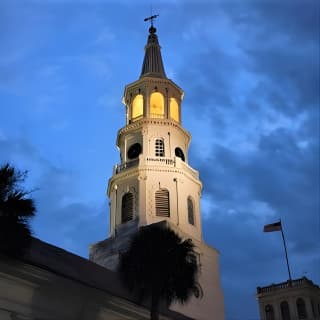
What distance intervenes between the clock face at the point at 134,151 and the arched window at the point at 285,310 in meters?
19.7

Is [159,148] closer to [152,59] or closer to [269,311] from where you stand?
[152,59]

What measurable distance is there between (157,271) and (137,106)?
98.9ft

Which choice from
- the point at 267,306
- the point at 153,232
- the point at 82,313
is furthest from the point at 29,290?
the point at 267,306

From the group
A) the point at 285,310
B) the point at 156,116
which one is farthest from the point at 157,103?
the point at 285,310

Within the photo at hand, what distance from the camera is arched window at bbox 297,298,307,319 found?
53.0m

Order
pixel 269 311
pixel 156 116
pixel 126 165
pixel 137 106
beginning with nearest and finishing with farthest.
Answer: pixel 126 165
pixel 156 116
pixel 137 106
pixel 269 311

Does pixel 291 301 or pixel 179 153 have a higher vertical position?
pixel 179 153

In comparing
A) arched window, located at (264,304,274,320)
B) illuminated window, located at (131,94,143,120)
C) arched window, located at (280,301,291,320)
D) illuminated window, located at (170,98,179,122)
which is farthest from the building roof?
arched window, located at (264,304,274,320)

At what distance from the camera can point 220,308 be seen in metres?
45.6


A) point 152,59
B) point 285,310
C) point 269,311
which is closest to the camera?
point 285,310

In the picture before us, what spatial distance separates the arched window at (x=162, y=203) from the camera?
46031 millimetres

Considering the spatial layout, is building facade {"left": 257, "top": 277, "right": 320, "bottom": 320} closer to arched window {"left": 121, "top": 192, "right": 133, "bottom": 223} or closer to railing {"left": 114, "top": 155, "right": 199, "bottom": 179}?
railing {"left": 114, "top": 155, "right": 199, "bottom": 179}

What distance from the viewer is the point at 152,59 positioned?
5762 centimetres

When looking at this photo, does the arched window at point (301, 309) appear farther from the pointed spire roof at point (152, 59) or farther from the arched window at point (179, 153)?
the pointed spire roof at point (152, 59)
